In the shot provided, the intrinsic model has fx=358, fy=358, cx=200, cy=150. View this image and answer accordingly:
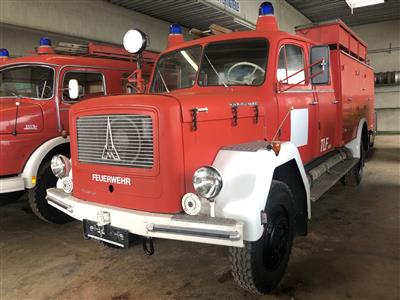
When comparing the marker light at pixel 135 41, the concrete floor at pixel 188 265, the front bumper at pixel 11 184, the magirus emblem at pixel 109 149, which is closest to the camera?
the magirus emblem at pixel 109 149

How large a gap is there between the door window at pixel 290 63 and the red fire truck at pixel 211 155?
0.01 m

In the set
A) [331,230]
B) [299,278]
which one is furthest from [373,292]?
[331,230]

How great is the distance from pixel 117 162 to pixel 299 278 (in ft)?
5.66

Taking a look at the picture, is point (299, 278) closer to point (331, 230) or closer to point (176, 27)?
point (331, 230)

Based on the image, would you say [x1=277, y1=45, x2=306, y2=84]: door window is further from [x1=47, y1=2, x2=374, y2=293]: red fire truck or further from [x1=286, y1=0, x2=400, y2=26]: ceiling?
[x1=286, y1=0, x2=400, y2=26]: ceiling

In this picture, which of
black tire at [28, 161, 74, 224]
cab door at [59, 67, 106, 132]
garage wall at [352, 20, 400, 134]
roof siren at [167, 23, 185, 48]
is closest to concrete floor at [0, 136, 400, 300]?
black tire at [28, 161, 74, 224]

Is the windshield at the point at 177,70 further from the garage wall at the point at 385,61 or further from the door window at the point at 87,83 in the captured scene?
the garage wall at the point at 385,61

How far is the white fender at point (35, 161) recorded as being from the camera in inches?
163

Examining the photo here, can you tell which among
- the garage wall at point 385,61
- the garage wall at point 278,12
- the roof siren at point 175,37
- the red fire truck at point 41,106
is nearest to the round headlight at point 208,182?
the roof siren at point 175,37

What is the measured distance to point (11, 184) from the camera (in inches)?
158

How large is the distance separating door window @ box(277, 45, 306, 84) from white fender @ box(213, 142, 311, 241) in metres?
1.11

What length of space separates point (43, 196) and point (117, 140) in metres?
2.26

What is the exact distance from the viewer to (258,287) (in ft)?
8.19

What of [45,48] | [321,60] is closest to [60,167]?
[321,60]
